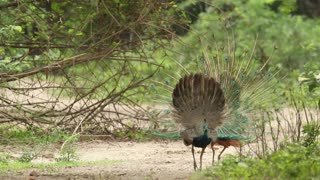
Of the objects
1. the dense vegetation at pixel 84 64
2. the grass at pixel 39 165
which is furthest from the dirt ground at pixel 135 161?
the dense vegetation at pixel 84 64

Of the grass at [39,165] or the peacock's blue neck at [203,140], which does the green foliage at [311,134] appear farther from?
the grass at [39,165]

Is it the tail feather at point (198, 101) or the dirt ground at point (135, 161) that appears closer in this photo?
the dirt ground at point (135, 161)

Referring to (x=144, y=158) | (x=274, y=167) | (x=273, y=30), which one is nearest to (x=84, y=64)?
(x=144, y=158)

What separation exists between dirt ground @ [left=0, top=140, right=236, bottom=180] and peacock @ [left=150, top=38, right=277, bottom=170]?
1.63 ft

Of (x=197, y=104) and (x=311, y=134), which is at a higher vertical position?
(x=197, y=104)

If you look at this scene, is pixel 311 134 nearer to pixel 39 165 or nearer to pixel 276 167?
pixel 276 167

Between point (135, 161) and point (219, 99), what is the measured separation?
195 centimetres

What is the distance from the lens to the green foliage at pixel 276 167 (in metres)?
7.62

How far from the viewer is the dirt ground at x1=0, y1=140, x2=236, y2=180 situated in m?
9.21

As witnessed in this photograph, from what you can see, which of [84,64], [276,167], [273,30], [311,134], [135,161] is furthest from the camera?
[273,30]

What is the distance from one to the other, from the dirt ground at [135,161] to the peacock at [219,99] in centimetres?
50

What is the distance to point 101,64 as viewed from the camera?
1195cm

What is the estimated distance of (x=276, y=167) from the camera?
7.73m

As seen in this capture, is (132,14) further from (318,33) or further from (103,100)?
(318,33)
